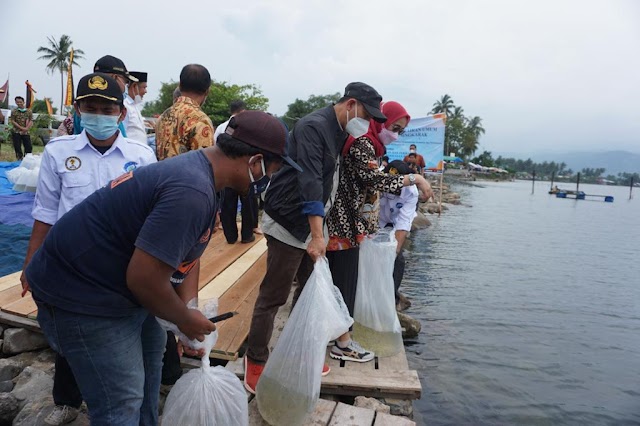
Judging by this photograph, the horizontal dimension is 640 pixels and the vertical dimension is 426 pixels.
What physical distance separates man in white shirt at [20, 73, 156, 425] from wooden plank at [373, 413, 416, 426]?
1.72 meters

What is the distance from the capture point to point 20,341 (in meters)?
3.15

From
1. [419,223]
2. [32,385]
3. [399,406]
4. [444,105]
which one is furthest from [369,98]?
[444,105]

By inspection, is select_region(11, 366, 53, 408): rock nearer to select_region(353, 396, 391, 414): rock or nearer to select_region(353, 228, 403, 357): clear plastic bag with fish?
select_region(353, 396, 391, 414): rock

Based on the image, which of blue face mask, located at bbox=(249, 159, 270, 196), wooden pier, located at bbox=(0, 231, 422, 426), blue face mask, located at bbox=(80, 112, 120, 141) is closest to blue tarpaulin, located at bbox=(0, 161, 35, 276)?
wooden pier, located at bbox=(0, 231, 422, 426)

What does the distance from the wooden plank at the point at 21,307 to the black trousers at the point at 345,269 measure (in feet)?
6.81

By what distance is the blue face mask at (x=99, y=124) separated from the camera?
7.45ft

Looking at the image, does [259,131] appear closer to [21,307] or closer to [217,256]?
[21,307]

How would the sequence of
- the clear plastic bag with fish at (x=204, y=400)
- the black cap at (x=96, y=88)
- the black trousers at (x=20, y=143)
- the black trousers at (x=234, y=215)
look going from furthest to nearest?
the black trousers at (x=20, y=143)
the black trousers at (x=234, y=215)
the black cap at (x=96, y=88)
the clear plastic bag with fish at (x=204, y=400)

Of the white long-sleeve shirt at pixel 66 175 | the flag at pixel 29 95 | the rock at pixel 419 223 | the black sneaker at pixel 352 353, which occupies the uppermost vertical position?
the flag at pixel 29 95

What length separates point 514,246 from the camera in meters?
13.6

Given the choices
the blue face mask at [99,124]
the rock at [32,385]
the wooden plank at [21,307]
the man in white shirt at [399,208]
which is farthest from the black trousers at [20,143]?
the blue face mask at [99,124]

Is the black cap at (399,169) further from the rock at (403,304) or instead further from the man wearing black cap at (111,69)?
the rock at (403,304)

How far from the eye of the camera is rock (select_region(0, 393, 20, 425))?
2.54m

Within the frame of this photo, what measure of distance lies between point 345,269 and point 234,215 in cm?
270
